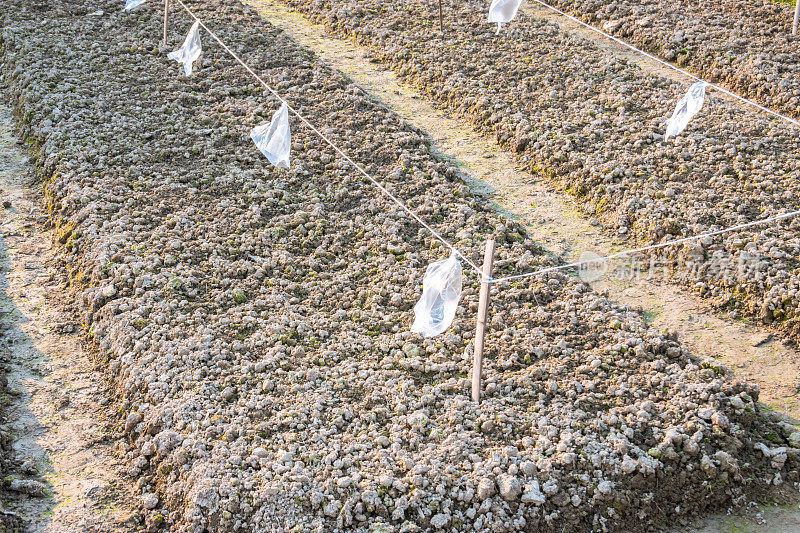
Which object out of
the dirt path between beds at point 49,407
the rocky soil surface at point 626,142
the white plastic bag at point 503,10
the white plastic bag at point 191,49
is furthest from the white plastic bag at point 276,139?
the white plastic bag at point 503,10

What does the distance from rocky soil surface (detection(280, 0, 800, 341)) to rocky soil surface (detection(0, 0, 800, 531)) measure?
14.5 inches

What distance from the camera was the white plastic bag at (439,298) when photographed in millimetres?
3475

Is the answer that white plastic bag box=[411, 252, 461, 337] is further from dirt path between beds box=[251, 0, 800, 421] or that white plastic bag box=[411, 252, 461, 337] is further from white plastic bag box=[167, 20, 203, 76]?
white plastic bag box=[167, 20, 203, 76]

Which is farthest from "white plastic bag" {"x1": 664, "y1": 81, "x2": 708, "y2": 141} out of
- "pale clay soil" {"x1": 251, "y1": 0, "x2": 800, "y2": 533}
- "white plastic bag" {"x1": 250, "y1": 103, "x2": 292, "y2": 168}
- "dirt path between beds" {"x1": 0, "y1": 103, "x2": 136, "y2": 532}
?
"dirt path between beds" {"x1": 0, "y1": 103, "x2": 136, "y2": 532}

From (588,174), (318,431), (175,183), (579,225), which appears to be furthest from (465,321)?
(175,183)

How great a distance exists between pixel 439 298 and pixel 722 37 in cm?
478

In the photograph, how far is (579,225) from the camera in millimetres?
5105

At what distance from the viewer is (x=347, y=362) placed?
3.79 meters

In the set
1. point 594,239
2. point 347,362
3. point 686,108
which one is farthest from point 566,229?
point 347,362

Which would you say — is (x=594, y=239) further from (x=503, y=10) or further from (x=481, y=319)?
(x=503, y=10)

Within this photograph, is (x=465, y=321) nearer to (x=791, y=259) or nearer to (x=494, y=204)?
(x=494, y=204)

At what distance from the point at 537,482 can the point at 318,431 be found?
0.96 metres

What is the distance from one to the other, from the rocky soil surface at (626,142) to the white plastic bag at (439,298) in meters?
1.81

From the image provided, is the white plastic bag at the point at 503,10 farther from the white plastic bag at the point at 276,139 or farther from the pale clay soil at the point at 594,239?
the white plastic bag at the point at 276,139
